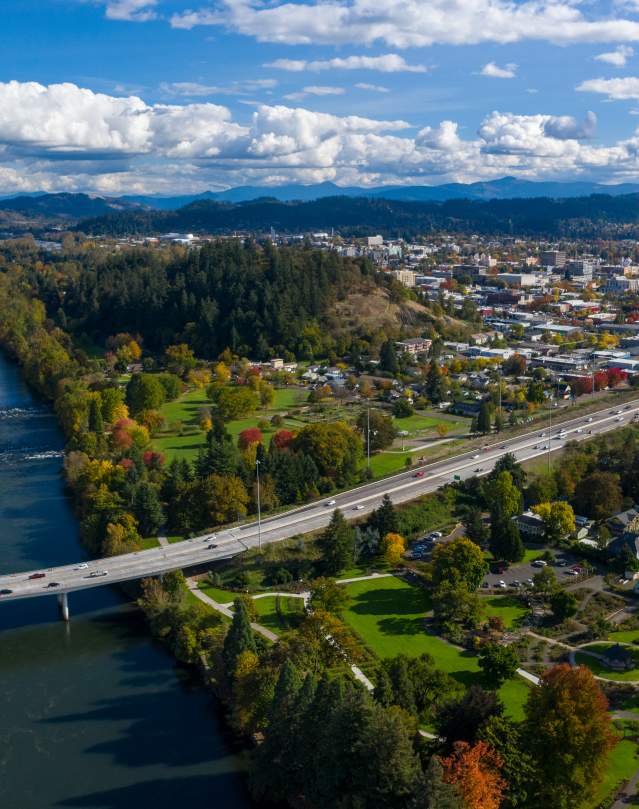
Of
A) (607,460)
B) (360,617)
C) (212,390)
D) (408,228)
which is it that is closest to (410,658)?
(360,617)

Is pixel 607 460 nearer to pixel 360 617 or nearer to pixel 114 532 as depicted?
pixel 360 617

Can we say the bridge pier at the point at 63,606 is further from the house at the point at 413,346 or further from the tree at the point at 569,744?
the house at the point at 413,346

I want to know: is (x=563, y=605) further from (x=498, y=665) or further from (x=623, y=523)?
(x=623, y=523)

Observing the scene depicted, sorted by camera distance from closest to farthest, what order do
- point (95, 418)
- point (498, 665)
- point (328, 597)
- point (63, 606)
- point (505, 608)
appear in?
point (498, 665) < point (328, 597) < point (505, 608) < point (63, 606) < point (95, 418)

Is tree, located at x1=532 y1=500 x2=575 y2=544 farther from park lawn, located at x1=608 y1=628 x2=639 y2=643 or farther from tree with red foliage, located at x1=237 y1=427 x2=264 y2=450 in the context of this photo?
tree with red foliage, located at x1=237 y1=427 x2=264 y2=450

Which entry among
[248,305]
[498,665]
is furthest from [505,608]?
[248,305]

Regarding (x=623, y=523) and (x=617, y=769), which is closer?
(x=617, y=769)

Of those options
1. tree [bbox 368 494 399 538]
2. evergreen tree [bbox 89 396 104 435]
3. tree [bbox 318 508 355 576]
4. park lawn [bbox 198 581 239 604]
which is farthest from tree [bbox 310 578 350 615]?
evergreen tree [bbox 89 396 104 435]
